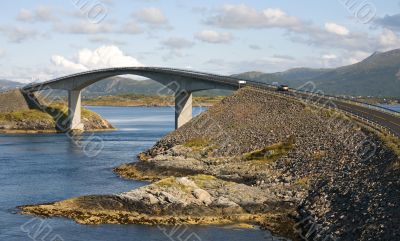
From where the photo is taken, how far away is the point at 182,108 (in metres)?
110

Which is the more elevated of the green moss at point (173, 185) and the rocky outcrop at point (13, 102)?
the rocky outcrop at point (13, 102)

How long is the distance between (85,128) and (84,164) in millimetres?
68643

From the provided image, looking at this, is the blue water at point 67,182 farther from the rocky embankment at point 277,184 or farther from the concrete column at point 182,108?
the concrete column at point 182,108

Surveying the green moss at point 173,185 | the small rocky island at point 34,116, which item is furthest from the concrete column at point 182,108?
the green moss at point 173,185

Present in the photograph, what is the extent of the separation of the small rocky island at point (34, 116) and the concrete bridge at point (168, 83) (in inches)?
168

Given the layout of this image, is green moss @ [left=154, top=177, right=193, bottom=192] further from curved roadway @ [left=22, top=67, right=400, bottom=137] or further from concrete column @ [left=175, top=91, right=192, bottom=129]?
concrete column @ [left=175, top=91, right=192, bottom=129]

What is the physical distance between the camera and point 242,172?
204 ft

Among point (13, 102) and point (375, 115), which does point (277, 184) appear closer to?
point (375, 115)

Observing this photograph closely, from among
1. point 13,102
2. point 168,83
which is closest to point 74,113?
point 13,102

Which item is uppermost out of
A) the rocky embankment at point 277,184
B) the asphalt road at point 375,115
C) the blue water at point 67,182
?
the asphalt road at point 375,115

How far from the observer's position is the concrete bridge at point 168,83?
357 ft

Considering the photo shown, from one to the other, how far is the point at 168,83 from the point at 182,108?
9684 millimetres

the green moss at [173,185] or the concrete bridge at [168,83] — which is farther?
the concrete bridge at [168,83]

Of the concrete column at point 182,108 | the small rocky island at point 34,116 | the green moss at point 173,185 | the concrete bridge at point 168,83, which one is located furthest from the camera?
the small rocky island at point 34,116
